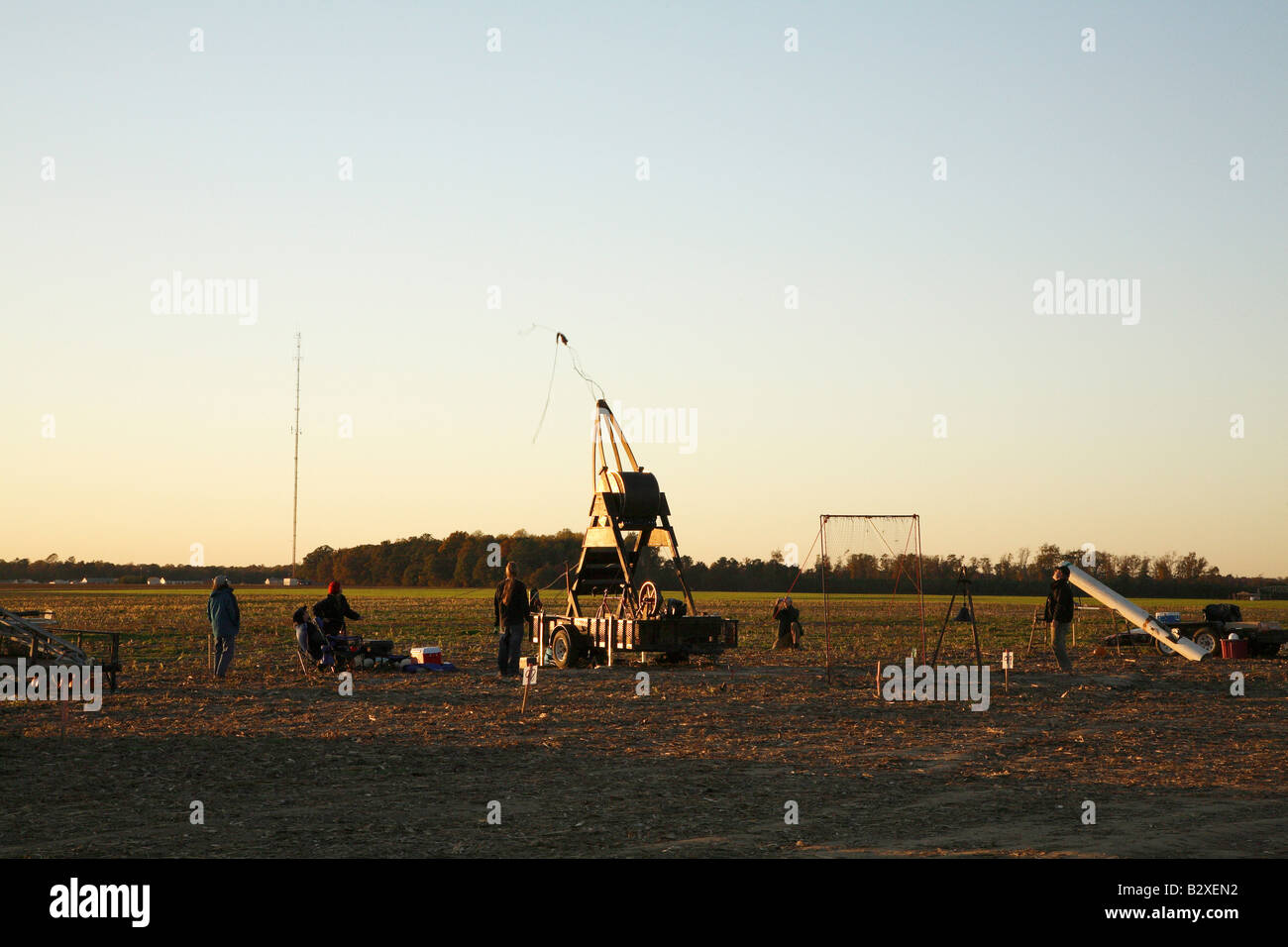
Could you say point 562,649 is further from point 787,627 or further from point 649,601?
point 787,627

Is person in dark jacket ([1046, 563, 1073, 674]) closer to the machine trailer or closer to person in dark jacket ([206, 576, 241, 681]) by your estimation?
the machine trailer

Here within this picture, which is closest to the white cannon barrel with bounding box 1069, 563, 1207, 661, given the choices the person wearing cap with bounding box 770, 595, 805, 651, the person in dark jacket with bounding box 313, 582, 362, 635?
the person wearing cap with bounding box 770, 595, 805, 651

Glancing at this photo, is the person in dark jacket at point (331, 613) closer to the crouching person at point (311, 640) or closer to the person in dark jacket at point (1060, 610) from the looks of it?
the crouching person at point (311, 640)

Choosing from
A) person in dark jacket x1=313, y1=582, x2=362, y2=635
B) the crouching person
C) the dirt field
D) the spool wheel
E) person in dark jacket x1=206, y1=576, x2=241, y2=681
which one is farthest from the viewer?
the spool wheel

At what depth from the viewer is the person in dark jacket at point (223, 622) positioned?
22969mm

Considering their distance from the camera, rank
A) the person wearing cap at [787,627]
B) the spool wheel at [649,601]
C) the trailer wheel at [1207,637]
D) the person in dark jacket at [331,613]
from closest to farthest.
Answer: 1. the person in dark jacket at [331,613]
2. the spool wheel at [649,601]
3. the trailer wheel at [1207,637]
4. the person wearing cap at [787,627]

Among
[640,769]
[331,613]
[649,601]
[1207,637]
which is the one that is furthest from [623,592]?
[1207,637]

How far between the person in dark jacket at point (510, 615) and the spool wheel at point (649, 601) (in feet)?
10.0

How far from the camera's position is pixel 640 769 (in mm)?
13086

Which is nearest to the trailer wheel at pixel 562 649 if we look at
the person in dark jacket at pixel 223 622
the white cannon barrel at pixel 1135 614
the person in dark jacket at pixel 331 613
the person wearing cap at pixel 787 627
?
the person in dark jacket at pixel 331 613

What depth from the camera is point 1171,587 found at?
388 feet

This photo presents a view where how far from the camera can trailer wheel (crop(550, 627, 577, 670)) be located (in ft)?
84.6

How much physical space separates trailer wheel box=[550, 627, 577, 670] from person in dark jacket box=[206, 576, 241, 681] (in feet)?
21.5
